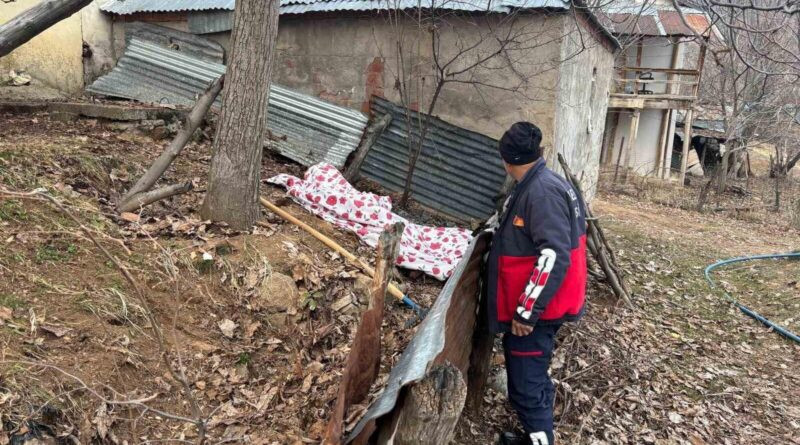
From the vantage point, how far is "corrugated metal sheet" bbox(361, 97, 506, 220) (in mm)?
7891

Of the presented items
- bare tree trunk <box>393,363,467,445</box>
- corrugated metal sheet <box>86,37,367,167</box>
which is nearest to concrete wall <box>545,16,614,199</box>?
corrugated metal sheet <box>86,37,367,167</box>

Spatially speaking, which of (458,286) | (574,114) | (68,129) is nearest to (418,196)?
(574,114)

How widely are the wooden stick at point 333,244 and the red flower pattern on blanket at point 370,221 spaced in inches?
22.2

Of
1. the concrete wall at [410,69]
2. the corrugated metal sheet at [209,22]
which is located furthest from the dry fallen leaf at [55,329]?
the corrugated metal sheet at [209,22]

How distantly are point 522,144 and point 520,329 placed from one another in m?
1.08

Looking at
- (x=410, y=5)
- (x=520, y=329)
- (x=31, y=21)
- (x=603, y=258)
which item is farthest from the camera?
(x=410, y=5)

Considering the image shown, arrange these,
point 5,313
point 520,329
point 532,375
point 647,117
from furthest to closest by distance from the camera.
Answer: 1. point 647,117
2. point 532,375
3. point 520,329
4. point 5,313

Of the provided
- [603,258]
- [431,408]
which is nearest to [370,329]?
[431,408]

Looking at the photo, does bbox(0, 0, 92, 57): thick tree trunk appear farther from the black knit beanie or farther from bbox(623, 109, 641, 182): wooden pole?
bbox(623, 109, 641, 182): wooden pole

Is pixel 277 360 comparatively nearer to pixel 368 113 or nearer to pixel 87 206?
pixel 87 206

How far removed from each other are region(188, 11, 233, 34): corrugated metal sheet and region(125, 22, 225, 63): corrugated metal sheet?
0.16 metres

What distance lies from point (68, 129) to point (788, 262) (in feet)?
36.6

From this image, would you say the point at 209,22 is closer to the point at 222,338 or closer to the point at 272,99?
the point at 272,99

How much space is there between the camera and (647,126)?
23781 millimetres
